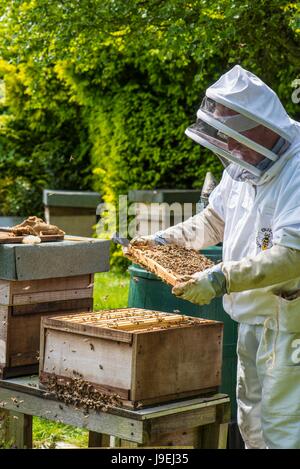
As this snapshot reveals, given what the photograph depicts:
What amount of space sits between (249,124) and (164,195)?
539cm

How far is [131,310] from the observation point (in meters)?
3.97

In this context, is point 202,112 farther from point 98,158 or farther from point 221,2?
point 98,158

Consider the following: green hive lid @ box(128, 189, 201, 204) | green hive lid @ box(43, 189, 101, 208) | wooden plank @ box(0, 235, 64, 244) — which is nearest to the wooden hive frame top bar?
wooden plank @ box(0, 235, 64, 244)

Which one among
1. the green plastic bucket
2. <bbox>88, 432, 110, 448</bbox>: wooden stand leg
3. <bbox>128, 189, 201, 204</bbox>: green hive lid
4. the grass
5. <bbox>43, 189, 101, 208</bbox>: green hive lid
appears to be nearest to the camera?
<bbox>88, 432, 110, 448</bbox>: wooden stand leg

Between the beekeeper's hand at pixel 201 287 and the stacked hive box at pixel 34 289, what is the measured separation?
30.4 inches

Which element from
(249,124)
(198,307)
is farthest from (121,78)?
(249,124)

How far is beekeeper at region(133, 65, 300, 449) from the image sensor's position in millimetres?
3477

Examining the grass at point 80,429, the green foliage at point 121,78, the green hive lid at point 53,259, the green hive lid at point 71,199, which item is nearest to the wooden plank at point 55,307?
the green hive lid at point 53,259

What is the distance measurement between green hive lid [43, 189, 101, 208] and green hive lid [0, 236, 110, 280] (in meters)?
5.41

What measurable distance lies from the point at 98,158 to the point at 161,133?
4.51 feet

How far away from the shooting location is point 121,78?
1030cm

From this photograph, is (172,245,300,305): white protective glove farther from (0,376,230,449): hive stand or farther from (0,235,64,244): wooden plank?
(0,235,64,244): wooden plank

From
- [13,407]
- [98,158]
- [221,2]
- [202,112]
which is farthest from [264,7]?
[98,158]

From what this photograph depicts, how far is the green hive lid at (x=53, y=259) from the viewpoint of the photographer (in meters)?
3.86
